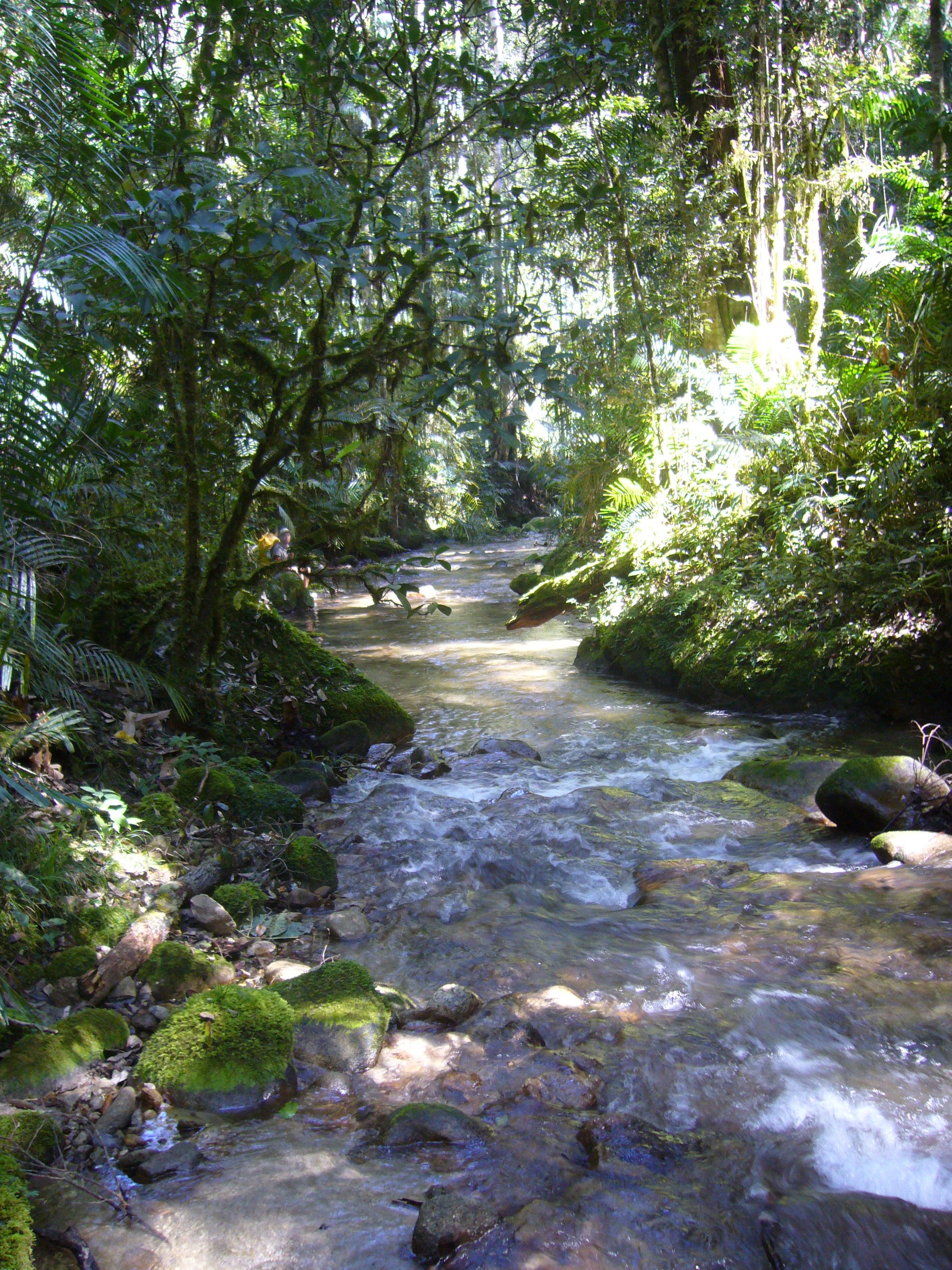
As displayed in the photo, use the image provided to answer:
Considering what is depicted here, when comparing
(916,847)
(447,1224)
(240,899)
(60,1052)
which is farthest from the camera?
(916,847)

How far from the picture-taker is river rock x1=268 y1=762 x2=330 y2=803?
5.87 meters

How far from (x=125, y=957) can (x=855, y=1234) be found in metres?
2.59

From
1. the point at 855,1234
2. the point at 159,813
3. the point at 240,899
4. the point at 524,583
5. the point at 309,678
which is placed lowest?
the point at 855,1234

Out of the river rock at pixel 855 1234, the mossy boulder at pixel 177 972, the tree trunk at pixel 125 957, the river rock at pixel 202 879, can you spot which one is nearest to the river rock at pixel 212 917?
the river rock at pixel 202 879

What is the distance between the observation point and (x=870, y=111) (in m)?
10.1

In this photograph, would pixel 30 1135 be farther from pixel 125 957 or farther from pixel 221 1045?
pixel 125 957

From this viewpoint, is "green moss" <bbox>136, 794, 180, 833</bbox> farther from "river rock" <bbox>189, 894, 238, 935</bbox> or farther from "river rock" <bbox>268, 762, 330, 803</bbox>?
"river rock" <bbox>268, 762, 330, 803</bbox>

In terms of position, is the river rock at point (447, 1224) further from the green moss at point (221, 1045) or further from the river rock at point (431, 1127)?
the green moss at point (221, 1045)

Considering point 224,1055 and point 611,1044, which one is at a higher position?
point 224,1055

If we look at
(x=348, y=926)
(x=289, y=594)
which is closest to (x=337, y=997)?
(x=348, y=926)

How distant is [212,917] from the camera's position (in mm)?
3779

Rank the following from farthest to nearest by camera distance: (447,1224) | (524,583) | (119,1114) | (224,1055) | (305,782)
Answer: (524,583) < (305,782) < (224,1055) < (119,1114) < (447,1224)

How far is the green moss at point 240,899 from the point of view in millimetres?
3971

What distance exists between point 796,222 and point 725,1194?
10780mm
